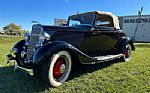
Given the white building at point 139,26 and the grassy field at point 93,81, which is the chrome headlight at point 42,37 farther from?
the white building at point 139,26

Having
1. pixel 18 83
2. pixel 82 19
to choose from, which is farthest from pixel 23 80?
pixel 82 19

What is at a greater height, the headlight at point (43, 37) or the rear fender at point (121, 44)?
the headlight at point (43, 37)

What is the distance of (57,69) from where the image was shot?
15.8ft

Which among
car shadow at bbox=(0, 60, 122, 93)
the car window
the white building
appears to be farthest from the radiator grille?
the white building

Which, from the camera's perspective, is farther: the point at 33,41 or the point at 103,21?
the point at 103,21

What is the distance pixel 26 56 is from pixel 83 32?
1.72 meters

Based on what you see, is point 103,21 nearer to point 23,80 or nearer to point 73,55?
point 73,55

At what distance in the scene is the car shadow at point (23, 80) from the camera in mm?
4566

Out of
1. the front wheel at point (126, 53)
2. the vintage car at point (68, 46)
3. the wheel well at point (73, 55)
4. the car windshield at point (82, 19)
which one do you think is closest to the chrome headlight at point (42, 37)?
the vintage car at point (68, 46)

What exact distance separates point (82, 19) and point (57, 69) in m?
2.43

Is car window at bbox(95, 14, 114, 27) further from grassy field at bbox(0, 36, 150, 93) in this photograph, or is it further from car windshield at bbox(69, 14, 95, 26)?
grassy field at bbox(0, 36, 150, 93)

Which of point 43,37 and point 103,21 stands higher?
point 103,21

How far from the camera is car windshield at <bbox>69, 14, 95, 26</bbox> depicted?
21.1ft

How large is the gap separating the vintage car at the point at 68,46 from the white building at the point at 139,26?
101 ft
